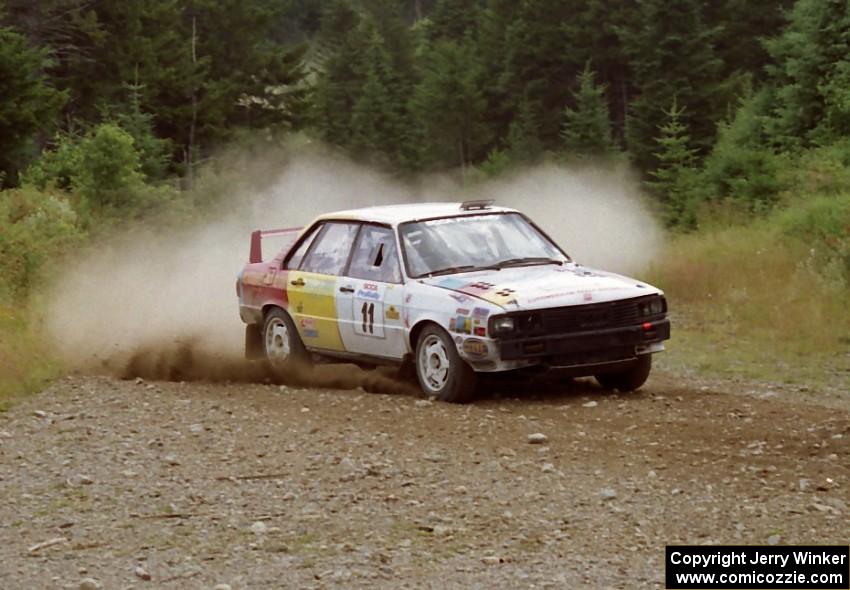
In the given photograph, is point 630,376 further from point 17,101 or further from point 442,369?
point 17,101

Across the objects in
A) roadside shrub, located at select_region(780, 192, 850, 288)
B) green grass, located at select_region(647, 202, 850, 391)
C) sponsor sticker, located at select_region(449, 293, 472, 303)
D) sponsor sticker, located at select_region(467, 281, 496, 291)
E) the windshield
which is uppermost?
the windshield

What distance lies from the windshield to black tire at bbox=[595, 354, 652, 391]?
1.06 m

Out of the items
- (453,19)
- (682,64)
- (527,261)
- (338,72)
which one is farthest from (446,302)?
(453,19)

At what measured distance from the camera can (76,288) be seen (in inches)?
758

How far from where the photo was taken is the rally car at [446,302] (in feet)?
37.5

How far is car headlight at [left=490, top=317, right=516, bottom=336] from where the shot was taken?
11.3m

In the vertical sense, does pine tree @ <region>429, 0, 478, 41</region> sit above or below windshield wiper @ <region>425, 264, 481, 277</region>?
above

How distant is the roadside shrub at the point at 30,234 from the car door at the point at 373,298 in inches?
255

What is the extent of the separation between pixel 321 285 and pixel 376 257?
0.65m

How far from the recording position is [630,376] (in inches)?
481

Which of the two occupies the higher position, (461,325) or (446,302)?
(446,302)

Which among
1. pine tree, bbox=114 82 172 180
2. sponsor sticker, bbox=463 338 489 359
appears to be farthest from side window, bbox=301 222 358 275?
pine tree, bbox=114 82 172 180

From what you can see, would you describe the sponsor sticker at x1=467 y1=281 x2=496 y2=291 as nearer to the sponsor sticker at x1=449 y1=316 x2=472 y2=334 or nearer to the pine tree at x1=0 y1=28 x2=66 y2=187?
the sponsor sticker at x1=449 y1=316 x2=472 y2=334

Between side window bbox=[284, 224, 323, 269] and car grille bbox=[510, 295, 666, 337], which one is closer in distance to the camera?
car grille bbox=[510, 295, 666, 337]
